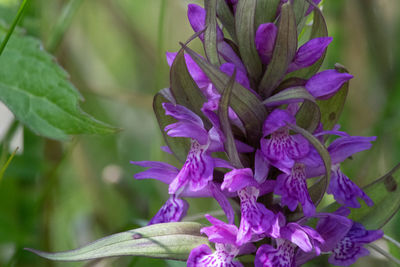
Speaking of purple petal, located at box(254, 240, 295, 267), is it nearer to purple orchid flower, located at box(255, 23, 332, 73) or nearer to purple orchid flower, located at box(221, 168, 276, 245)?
purple orchid flower, located at box(221, 168, 276, 245)

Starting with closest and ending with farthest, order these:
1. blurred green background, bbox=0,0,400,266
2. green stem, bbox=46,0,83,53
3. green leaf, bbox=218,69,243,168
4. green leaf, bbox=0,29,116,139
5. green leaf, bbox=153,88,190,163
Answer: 1. green leaf, bbox=218,69,243,168
2. green leaf, bbox=153,88,190,163
3. green leaf, bbox=0,29,116,139
4. green stem, bbox=46,0,83,53
5. blurred green background, bbox=0,0,400,266

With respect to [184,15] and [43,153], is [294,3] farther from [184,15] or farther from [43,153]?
[184,15]

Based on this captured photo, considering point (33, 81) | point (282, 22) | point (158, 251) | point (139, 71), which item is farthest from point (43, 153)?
point (282, 22)

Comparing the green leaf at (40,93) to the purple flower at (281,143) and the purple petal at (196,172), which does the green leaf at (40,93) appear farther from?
the purple flower at (281,143)

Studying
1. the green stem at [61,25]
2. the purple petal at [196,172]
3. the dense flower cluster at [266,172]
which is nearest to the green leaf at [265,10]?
the dense flower cluster at [266,172]

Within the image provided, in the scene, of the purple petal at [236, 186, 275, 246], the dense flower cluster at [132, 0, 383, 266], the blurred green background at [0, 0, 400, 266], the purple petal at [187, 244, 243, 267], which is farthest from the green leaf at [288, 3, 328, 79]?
the blurred green background at [0, 0, 400, 266]

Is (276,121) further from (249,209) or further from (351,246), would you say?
(351,246)

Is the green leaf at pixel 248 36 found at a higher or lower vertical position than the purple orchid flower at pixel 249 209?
higher
